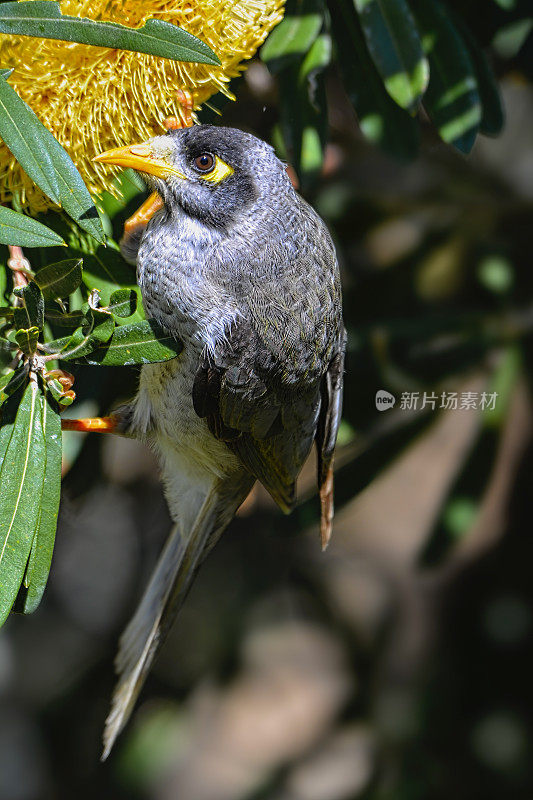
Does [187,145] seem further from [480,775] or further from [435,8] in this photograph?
[480,775]

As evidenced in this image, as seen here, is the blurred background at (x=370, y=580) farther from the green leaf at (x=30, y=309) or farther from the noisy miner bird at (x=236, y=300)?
the green leaf at (x=30, y=309)

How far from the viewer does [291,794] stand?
3.31 meters

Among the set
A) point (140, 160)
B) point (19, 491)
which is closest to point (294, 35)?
point (140, 160)

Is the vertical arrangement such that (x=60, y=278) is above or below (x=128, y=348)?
above

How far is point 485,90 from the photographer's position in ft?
5.30

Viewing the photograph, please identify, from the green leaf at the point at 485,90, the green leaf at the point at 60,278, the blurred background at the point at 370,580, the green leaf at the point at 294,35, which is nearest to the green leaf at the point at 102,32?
the green leaf at the point at 60,278

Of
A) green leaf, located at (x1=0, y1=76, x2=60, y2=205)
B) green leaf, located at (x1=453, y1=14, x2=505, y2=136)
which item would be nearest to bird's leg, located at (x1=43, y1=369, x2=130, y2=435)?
green leaf, located at (x1=0, y1=76, x2=60, y2=205)

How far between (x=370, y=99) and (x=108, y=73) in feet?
2.09

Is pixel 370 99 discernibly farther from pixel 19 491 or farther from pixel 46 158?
pixel 19 491

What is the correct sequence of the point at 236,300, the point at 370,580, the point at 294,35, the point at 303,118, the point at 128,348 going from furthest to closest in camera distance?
the point at 370,580
the point at 303,118
the point at 294,35
the point at 236,300
the point at 128,348

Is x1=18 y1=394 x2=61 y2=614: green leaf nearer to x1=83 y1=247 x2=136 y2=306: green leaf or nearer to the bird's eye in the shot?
x1=83 y1=247 x2=136 y2=306: green leaf

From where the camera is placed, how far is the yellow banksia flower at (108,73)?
1.06 meters

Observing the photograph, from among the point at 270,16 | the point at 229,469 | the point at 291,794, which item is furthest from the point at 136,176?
the point at 291,794

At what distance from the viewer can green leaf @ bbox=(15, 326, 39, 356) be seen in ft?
3.31
